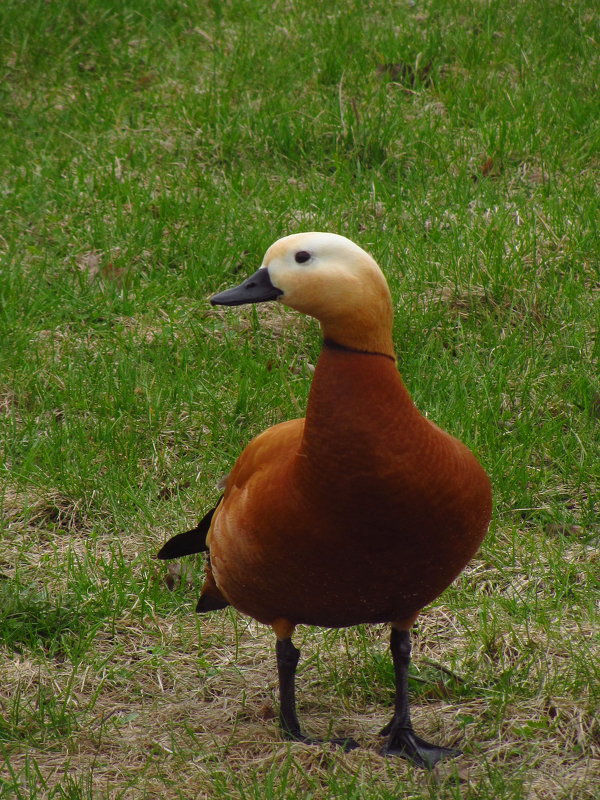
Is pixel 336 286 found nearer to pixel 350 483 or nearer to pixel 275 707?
pixel 350 483

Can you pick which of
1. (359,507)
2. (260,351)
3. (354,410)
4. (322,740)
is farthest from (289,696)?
(260,351)

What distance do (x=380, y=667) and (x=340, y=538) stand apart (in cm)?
95

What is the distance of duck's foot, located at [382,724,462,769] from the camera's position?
295 cm

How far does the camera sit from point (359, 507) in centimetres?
250

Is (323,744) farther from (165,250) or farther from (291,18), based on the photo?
(291,18)

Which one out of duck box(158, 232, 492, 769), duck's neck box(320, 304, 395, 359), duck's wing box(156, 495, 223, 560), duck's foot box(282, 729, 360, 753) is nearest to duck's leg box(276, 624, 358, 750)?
duck's foot box(282, 729, 360, 753)

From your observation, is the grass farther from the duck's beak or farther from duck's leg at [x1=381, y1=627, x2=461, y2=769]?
the duck's beak

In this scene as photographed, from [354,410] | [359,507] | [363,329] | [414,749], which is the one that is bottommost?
[414,749]

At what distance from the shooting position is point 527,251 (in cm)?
513

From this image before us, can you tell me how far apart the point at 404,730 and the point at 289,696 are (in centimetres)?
34

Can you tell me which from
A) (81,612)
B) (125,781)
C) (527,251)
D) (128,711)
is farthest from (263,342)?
(125,781)

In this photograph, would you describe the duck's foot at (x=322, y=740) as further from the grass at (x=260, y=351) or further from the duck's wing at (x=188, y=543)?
the duck's wing at (x=188, y=543)

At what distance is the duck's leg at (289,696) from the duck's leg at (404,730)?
12cm

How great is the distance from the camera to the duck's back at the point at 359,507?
2.49 meters
